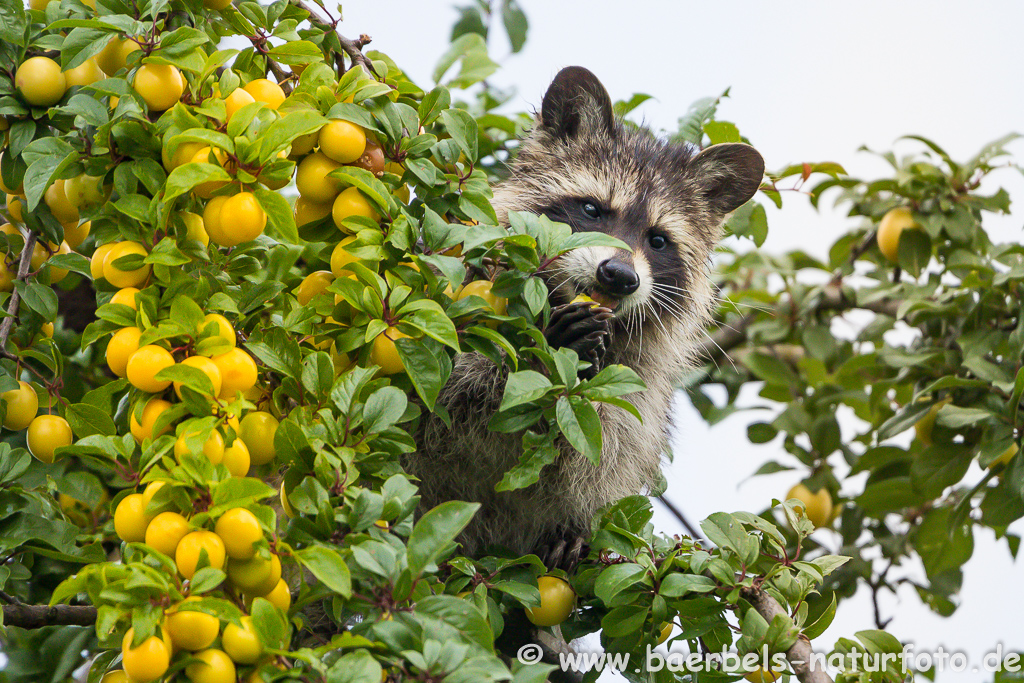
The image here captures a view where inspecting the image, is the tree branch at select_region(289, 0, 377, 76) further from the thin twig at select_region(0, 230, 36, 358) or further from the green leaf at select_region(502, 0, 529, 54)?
the green leaf at select_region(502, 0, 529, 54)

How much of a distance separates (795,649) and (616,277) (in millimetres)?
1110

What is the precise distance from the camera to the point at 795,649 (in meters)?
1.81

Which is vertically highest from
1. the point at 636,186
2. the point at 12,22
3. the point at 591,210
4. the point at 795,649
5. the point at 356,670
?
the point at 636,186

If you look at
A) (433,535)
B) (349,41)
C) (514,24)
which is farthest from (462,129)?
(514,24)

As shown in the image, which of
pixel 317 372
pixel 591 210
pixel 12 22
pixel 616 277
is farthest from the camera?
pixel 591 210

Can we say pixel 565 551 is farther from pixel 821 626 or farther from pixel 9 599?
pixel 9 599

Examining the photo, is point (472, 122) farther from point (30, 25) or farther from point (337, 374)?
point (30, 25)

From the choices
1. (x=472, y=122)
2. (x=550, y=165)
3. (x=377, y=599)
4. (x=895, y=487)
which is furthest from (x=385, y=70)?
(x=895, y=487)

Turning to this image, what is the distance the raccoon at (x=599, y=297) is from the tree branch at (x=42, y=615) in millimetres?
898

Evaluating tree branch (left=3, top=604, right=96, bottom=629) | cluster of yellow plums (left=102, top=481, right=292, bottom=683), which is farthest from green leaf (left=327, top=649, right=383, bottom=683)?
tree branch (left=3, top=604, right=96, bottom=629)

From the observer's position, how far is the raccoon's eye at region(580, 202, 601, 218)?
300 cm

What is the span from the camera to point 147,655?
119 centimetres

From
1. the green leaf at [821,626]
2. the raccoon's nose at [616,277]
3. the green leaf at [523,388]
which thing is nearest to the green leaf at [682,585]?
the green leaf at [821,626]

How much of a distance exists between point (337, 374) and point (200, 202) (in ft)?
1.19
